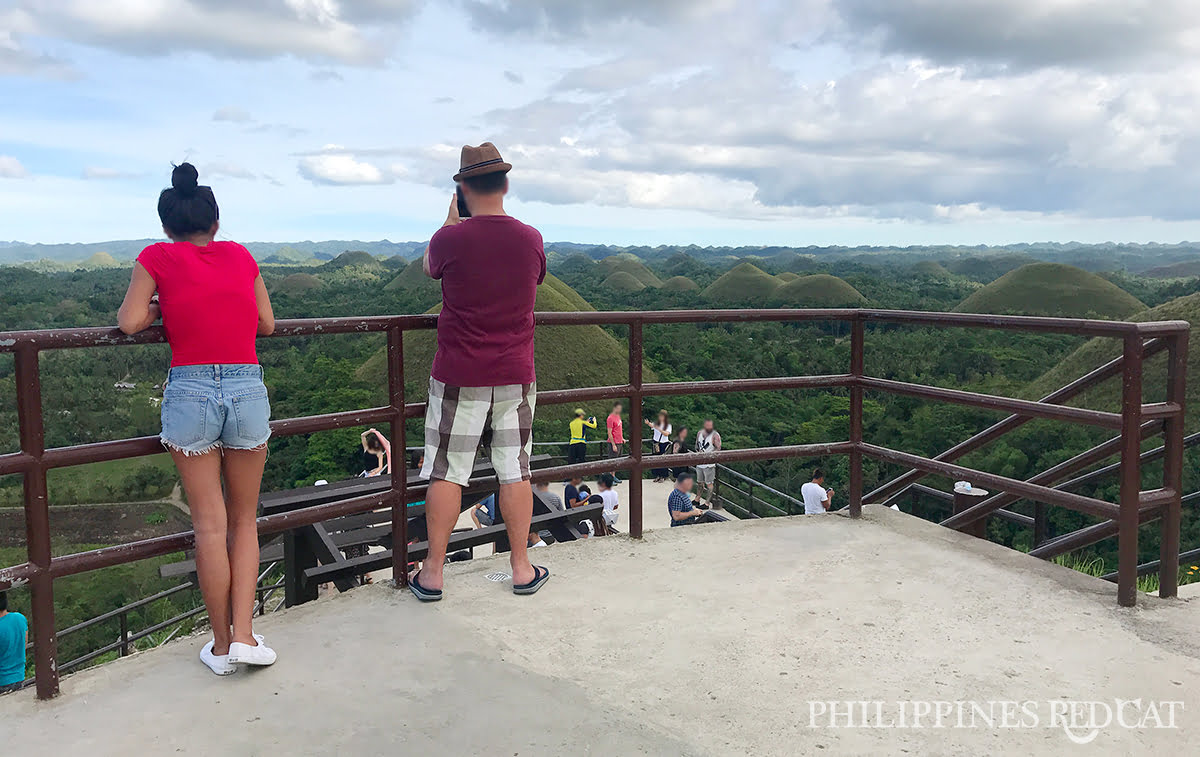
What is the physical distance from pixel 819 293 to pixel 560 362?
6567 centimetres

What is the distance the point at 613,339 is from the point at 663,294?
53.8m

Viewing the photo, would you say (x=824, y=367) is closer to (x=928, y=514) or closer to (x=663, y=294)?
(x=928, y=514)

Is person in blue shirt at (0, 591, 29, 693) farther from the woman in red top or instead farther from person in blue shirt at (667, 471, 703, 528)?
person in blue shirt at (667, 471, 703, 528)

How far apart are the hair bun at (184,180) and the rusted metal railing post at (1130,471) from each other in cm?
349

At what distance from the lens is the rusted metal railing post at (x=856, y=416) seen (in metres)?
4.82

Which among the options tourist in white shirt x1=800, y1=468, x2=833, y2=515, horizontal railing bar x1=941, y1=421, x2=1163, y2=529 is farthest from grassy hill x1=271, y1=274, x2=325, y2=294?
horizontal railing bar x1=941, y1=421, x2=1163, y2=529

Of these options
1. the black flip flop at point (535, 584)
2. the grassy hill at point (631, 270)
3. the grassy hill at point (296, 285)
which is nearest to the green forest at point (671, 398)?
the black flip flop at point (535, 584)

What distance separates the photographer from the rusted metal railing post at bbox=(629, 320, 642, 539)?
14.2ft

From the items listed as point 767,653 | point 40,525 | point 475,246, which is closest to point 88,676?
point 40,525

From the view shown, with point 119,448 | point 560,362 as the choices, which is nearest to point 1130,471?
point 119,448

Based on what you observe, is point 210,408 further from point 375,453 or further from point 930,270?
point 930,270

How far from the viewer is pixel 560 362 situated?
201 feet

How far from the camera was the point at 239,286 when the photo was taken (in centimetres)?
283

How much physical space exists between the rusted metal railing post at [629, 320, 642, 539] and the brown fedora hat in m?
1.16
